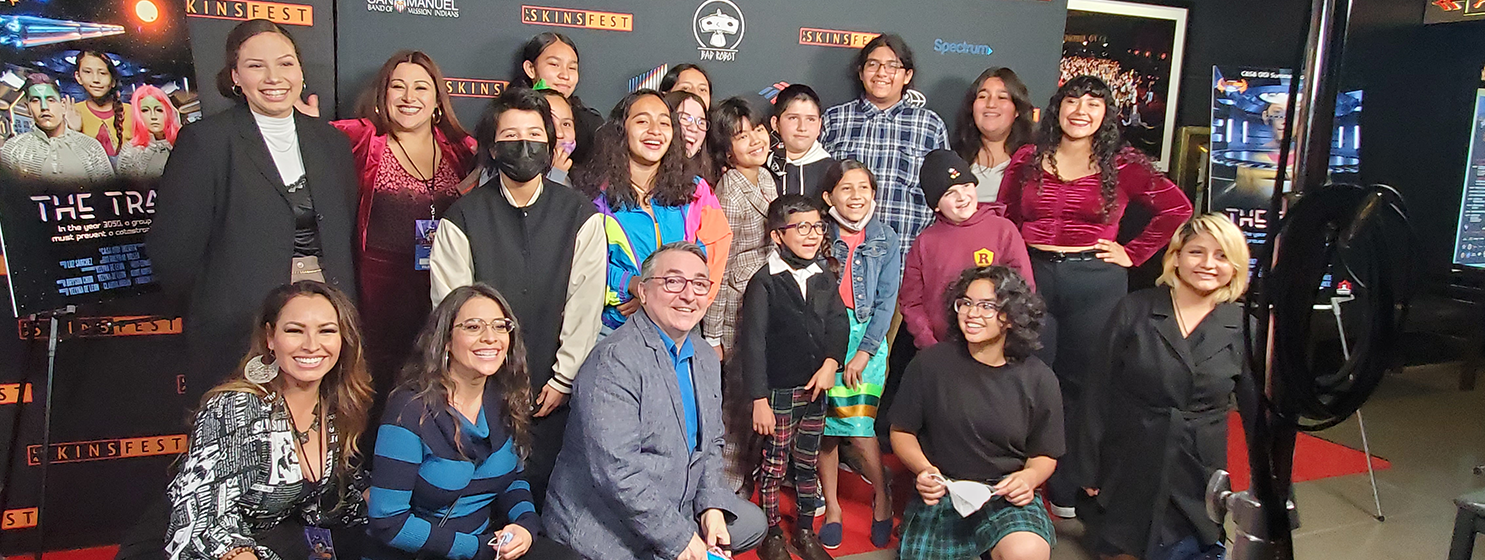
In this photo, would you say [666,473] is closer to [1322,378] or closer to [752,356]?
[752,356]

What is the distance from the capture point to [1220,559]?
301 cm

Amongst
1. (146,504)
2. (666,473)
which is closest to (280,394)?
(666,473)

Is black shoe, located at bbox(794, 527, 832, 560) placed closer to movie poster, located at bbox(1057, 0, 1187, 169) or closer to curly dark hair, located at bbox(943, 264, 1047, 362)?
curly dark hair, located at bbox(943, 264, 1047, 362)

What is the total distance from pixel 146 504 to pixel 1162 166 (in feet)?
18.1

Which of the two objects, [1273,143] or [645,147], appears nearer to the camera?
[645,147]

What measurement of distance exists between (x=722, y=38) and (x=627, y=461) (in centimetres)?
237

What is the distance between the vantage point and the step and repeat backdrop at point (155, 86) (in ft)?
9.18

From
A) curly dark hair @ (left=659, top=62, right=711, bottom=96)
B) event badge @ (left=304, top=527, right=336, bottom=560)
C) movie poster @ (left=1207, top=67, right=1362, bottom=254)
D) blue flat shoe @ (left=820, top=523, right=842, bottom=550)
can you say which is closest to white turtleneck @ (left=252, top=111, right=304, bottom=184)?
event badge @ (left=304, top=527, right=336, bottom=560)

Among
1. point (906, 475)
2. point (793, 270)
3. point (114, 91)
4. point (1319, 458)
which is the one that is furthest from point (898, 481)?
point (114, 91)

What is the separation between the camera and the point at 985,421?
294 cm

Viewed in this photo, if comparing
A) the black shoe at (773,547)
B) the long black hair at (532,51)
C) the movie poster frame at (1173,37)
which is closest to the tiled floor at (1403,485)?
the black shoe at (773,547)

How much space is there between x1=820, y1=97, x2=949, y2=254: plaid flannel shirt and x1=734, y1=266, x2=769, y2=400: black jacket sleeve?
0.92 m

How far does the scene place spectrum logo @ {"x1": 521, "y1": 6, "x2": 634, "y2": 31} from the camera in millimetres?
3840

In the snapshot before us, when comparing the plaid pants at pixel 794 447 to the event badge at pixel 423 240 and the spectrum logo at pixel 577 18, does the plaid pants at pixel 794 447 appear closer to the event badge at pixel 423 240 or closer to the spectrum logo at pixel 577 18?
the event badge at pixel 423 240
